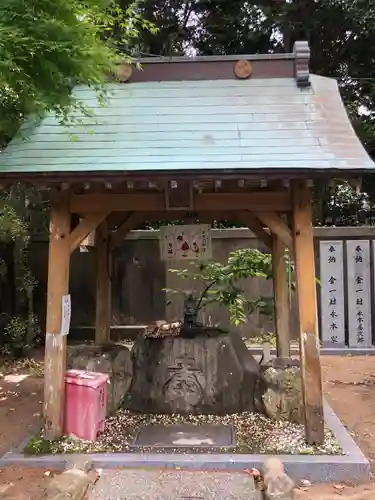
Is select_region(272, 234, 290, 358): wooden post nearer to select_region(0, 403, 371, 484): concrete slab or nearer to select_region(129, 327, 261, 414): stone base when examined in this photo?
select_region(129, 327, 261, 414): stone base

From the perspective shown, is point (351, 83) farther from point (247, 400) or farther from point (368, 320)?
point (247, 400)

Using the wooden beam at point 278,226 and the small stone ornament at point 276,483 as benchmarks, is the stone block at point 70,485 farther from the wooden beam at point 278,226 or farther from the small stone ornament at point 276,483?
the wooden beam at point 278,226

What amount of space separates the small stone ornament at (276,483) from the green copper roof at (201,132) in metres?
2.51

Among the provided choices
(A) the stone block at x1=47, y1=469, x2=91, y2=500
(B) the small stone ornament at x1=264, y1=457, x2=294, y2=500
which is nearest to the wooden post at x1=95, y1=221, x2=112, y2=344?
(A) the stone block at x1=47, y1=469, x2=91, y2=500

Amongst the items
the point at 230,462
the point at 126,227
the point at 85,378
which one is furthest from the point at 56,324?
the point at 126,227

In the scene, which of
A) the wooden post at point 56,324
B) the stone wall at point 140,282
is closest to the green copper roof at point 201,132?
the wooden post at point 56,324

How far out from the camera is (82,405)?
5109mm

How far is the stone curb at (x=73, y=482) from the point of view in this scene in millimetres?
3645

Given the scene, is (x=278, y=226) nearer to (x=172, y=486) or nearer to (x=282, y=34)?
(x=172, y=486)

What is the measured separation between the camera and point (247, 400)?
5.98m

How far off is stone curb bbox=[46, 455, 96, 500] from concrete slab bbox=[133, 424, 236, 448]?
0.74 meters

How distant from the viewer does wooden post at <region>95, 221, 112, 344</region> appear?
7.07 metres

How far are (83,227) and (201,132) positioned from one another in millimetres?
1553

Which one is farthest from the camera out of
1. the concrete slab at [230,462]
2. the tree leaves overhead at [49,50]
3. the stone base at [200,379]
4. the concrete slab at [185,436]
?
the stone base at [200,379]
